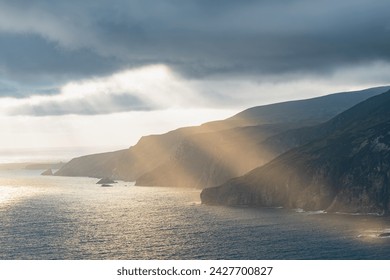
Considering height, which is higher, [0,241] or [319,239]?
[0,241]

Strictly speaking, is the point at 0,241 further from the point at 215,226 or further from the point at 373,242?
the point at 373,242

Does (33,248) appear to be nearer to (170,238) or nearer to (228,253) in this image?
(170,238)

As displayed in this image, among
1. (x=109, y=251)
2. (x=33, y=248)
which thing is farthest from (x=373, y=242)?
(x=33, y=248)

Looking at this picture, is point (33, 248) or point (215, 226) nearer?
point (33, 248)

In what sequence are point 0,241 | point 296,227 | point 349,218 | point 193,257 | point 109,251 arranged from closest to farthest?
point 193,257 → point 109,251 → point 0,241 → point 296,227 → point 349,218

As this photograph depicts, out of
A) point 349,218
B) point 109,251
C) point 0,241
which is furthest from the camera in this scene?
point 349,218

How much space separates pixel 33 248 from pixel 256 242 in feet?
221

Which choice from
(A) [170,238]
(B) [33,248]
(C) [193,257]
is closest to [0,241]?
(B) [33,248]

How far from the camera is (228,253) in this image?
5413 inches

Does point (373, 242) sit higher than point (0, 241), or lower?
lower
